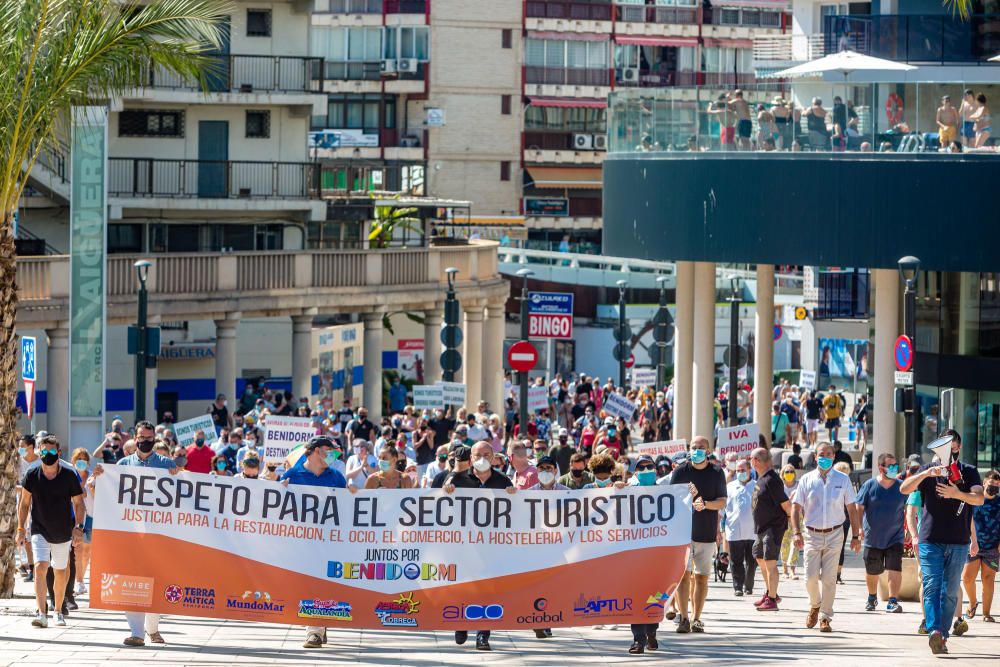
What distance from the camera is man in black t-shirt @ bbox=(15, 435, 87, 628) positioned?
54.3 feet

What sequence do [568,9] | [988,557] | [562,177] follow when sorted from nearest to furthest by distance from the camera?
[988,557]
[568,9]
[562,177]

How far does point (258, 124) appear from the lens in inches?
2143

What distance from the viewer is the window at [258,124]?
178ft

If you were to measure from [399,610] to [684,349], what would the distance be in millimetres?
23110

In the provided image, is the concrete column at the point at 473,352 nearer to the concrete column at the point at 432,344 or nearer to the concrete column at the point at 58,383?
the concrete column at the point at 432,344

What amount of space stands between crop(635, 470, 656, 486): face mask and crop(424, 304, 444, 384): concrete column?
31.7 m

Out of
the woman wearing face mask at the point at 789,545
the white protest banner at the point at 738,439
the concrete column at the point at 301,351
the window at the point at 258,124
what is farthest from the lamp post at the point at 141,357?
the window at the point at 258,124

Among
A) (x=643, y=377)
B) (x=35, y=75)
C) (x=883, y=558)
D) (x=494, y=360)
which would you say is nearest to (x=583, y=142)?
(x=494, y=360)

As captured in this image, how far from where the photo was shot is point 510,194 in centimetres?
8719

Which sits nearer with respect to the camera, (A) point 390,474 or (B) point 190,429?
(A) point 390,474

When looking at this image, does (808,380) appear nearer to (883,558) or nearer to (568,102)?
(883,558)

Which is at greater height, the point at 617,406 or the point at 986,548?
the point at 617,406

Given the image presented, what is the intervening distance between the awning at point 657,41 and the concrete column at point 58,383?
53.0 meters

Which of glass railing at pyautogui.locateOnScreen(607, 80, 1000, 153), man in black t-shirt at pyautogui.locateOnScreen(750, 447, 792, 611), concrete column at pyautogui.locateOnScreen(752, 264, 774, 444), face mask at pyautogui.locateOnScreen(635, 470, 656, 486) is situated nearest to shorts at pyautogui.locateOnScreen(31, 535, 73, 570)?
face mask at pyautogui.locateOnScreen(635, 470, 656, 486)
